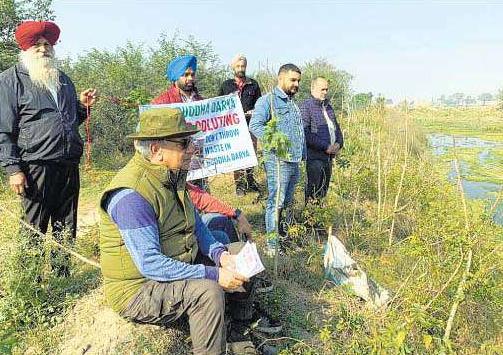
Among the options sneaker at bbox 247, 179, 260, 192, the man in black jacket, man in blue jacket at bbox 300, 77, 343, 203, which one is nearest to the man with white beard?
man in blue jacket at bbox 300, 77, 343, 203

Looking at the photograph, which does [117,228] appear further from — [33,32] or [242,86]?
[242,86]

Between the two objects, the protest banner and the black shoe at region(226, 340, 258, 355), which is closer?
the black shoe at region(226, 340, 258, 355)

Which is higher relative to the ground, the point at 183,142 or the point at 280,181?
the point at 183,142

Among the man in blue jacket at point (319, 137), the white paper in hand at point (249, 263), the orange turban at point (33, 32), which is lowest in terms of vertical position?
the white paper in hand at point (249, 263)

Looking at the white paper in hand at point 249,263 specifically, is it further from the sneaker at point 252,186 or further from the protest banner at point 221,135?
the sneaker at point 252,186

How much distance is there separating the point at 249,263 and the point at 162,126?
3.05 feet

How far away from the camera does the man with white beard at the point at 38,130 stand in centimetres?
351

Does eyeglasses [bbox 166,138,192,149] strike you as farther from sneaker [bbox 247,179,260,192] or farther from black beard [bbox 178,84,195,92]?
sneaker [bbox 247,179,260,192]

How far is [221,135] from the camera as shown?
191 inches

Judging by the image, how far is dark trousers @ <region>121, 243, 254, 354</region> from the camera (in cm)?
251

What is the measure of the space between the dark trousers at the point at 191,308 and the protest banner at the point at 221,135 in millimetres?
2081

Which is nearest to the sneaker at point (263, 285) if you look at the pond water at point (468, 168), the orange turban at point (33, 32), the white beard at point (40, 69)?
the pond water at point (468, 168)

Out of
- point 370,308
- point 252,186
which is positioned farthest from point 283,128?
point 252,186

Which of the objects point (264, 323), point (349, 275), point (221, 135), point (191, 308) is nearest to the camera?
point (191, 308)
